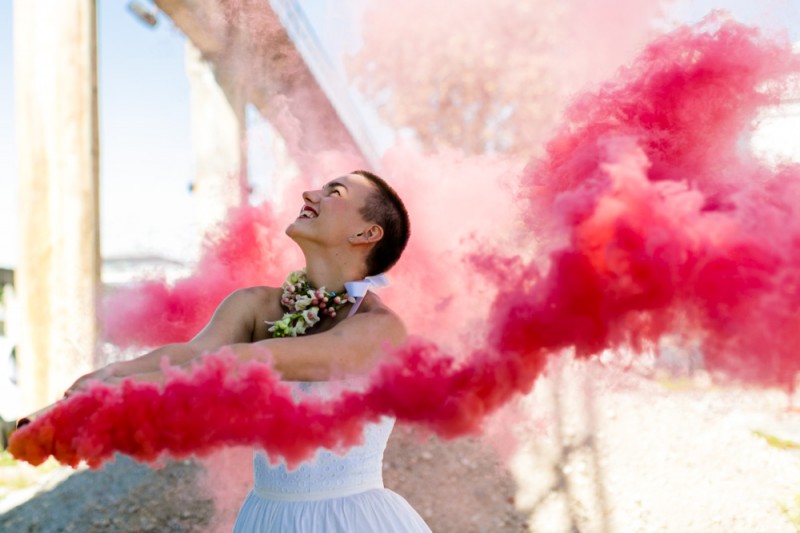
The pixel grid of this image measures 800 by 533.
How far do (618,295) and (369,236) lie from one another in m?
0.70

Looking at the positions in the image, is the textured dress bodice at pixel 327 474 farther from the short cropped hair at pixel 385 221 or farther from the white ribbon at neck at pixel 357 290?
the short cropped hair at pixel 385 221

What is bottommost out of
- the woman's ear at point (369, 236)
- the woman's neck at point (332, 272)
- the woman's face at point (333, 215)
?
the woman's neck at point (332, 272)

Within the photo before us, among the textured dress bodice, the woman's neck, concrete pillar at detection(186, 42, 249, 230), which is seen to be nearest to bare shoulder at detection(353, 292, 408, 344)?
the woman's neck

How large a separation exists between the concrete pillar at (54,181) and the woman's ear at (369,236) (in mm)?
2734

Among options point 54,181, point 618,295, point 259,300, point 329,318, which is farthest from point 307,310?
point 54,181

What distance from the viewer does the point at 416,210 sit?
2318 mm

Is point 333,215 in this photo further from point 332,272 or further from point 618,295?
point 618,295

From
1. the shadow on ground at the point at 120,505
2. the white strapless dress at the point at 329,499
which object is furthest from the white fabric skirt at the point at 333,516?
the shadow on ground at the point at 120,505

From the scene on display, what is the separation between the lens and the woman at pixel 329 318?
1.90 metres

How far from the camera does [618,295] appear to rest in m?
1.52

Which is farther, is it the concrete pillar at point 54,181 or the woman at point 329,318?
the concrete pillar at point 54,181

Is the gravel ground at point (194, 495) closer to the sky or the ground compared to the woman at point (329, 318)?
closer to the ground

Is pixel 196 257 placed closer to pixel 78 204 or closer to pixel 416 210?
pixel 416 210

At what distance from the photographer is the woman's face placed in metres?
1.93
